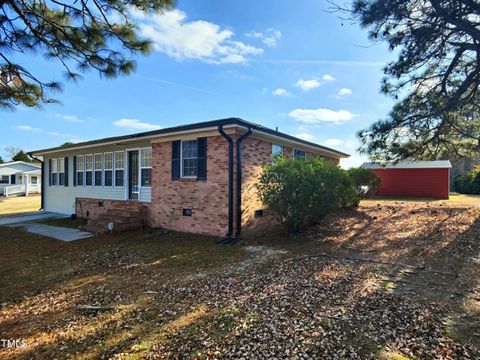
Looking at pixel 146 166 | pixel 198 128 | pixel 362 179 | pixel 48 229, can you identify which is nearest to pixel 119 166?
pixel 146 166

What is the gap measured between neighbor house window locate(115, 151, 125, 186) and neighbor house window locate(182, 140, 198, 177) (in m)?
4.00

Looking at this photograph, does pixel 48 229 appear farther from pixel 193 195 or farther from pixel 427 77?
pixel 427 77

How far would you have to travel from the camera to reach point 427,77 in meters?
8.31

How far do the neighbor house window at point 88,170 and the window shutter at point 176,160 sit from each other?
20.2 feet

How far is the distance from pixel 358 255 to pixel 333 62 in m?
7.29

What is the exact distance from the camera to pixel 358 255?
255 inches

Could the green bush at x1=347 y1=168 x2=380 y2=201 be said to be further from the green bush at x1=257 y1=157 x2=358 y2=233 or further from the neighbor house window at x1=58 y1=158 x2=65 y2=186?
the neighbor house window at x1=58 y1=158 x2=65 y2=186

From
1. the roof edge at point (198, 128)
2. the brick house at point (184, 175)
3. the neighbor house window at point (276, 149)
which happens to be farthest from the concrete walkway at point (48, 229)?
the neighbor house window at point (276, 149)

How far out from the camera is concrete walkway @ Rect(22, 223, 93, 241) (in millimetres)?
9562

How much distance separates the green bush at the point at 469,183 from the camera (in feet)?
73.6

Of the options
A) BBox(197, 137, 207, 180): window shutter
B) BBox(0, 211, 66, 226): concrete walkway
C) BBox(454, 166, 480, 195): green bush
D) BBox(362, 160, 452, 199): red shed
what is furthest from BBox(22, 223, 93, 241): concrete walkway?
BBox(454, 166, 480, 195): green bush

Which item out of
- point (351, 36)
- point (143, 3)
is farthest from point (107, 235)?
point (351, 36)

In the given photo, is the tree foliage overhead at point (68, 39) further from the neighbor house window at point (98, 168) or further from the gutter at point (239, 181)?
the neighbor house window at point (98, 168)

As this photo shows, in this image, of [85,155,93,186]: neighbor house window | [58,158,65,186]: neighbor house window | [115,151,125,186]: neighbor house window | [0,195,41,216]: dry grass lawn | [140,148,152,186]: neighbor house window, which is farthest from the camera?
[0,195,41,216]: dry grass lawn
